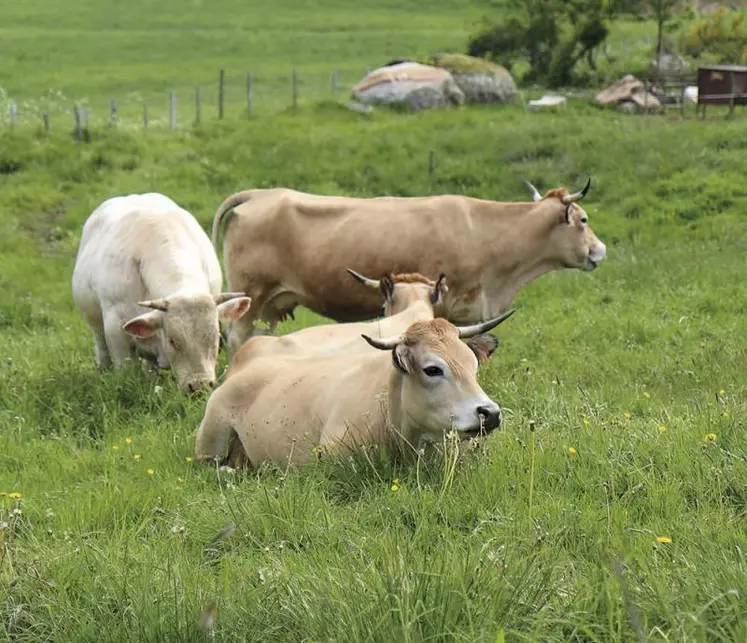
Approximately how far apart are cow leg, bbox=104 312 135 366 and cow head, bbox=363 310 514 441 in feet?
13.5

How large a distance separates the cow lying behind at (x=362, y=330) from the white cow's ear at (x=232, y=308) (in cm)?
106

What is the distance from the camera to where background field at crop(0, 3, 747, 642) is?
3396mm

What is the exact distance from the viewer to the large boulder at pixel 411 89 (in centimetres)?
2850

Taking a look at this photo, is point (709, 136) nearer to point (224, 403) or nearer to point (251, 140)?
point (251, 140)

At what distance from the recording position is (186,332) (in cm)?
826

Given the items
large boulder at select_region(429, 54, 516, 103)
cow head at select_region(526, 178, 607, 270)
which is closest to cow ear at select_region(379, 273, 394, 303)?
cow head at select_region(526, 178, 607, 270)

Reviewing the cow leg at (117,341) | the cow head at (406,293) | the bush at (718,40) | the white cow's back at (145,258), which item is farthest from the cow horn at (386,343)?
the bush at (718,40)

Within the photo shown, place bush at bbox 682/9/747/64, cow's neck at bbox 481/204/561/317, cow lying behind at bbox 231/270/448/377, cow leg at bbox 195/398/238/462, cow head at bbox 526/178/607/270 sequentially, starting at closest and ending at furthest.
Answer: cow leg at bbox 195/398/238/462 → cow lying behind at bbox 231/270/448/377 → cow's neck at bbox 481/204/561/317 → cow head at bbox 526/178/607/270 → bush at bbox 682/9/747/64

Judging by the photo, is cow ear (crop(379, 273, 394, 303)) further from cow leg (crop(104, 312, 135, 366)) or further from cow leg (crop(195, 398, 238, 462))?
cow leg (crop(104, 312, 135, 366))

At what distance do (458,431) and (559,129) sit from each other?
1803cm

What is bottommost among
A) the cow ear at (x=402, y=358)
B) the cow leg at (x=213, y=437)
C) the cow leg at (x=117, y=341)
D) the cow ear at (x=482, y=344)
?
the cow leg at (x=117, y=341)

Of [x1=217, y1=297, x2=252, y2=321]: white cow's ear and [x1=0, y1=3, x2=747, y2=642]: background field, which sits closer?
[x1=0, y1=3, x2=747, y2=642]: background field

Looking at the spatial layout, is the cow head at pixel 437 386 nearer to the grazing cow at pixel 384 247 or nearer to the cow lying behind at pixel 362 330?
the cow lying behind at pixel 362 330

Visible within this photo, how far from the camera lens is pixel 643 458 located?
5.26 metres
